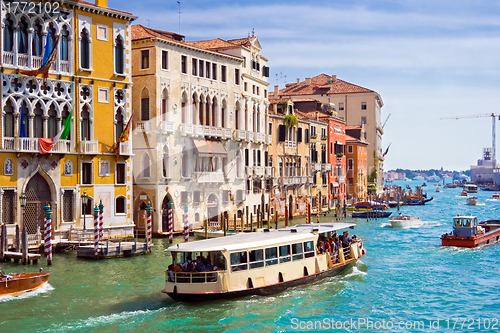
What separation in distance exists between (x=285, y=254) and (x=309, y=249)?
127 cm

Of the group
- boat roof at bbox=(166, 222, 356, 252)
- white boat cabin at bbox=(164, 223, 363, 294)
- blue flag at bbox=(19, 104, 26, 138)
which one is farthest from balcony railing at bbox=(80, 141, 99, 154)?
white boat cabin at bbox=(164, 223, 363, 294)

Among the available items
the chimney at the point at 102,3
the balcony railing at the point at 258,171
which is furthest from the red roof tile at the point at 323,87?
the chimney at the point at 102,3

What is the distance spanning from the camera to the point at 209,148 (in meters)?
33.6

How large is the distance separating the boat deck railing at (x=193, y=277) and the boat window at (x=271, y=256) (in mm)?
1764

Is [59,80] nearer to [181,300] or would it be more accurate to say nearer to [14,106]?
[14,106]

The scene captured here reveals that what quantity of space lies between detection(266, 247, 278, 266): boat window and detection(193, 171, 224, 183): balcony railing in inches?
621

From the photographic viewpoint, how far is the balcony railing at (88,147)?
26.4m

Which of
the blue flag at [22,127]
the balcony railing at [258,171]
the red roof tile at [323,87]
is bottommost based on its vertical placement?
the balcony railing at [258,171]

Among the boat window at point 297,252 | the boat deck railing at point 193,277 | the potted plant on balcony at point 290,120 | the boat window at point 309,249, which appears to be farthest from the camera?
the potted plant on balcony at point 290,120

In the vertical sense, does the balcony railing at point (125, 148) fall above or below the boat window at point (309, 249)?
above

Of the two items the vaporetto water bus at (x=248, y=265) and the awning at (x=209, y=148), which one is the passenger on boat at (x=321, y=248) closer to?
the vaporetto water bus at (x=248, y=265)

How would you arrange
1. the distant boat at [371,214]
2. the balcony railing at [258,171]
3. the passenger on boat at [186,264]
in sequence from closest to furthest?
1. the passenger on boat at [186,264]
2. the balcony railing at [258,171]
3. the distant boat at [371,214]

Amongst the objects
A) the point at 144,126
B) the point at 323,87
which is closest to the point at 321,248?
the point at 144,126

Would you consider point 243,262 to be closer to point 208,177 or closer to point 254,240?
point 254,240
